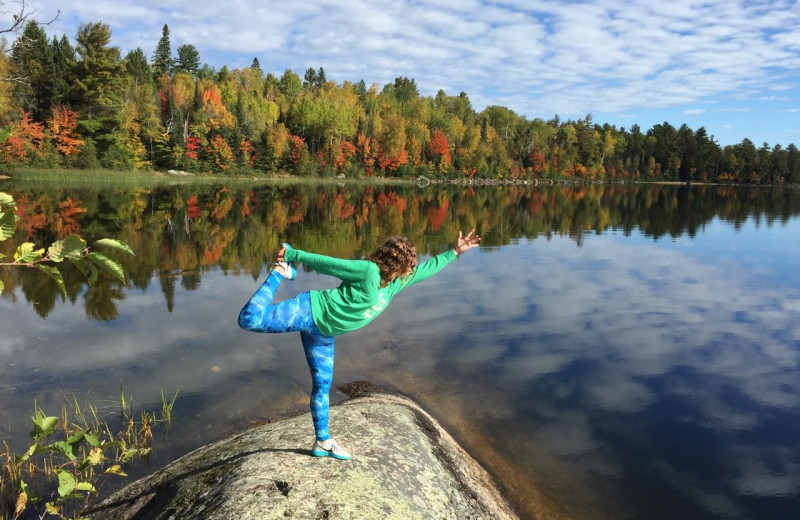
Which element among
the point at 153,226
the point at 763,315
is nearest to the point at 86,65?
the point at 153,226

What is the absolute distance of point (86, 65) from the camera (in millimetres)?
69312

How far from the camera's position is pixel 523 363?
11.5m

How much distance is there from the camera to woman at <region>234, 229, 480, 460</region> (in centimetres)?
480

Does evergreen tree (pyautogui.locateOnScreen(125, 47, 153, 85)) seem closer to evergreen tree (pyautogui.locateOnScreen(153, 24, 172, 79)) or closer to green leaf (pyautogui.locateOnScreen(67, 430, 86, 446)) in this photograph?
evergreen tree (pyautogui.locateOnScreen(153, 24, 172, 79))

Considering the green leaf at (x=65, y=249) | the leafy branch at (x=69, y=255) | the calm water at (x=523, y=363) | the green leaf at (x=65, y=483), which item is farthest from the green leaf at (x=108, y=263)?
the calm water at (x=523, y=363)

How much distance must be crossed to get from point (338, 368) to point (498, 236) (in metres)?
22.5

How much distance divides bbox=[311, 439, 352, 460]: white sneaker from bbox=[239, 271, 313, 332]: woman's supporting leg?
4.32 feet

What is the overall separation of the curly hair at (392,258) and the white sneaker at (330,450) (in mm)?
1750

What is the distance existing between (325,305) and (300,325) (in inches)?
12.0

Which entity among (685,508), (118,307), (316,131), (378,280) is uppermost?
Answer: (316,131)

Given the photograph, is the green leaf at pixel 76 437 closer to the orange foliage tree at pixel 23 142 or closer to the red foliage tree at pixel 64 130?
the orange foliage tree at pixel 23 142

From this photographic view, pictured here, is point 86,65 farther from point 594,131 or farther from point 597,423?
point 594,131

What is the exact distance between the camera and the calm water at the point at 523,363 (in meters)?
7.78

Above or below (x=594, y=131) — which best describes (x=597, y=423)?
below
